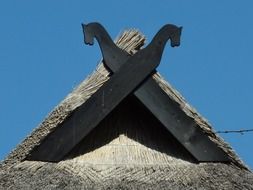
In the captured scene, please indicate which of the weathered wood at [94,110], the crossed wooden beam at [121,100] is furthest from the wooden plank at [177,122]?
the weathered wood at [94,110]

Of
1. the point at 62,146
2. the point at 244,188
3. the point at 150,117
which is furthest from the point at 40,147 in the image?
the point at 244,188

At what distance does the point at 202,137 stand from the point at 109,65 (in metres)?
0.89

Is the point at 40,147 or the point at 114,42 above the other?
the point at 114,42

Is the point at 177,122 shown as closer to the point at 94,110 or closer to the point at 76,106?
the point at 94,110

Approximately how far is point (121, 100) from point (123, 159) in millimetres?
448

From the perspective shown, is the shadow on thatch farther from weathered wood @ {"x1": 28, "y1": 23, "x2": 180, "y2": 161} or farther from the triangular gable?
the triangular gable

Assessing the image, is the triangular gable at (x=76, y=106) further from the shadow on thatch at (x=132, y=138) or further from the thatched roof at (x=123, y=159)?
the shadow on thatch at (x=132, y=138)

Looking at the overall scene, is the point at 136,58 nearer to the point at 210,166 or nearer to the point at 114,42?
the point at 114,42

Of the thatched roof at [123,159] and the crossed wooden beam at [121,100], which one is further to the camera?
the crossed wooden beam at [121,100]

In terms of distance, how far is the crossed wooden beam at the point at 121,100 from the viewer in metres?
11.0

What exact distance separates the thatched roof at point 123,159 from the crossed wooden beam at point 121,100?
5 centimetres

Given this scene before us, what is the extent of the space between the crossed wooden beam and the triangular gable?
4cm

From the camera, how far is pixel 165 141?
11.2 m

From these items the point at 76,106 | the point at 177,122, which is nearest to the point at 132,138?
the point at 177,122
